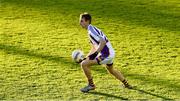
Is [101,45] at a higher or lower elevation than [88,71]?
higher

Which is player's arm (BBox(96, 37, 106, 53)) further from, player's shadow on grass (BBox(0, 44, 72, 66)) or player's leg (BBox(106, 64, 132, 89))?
player's shadow on grass (BBox(0, 44, 72, 66))

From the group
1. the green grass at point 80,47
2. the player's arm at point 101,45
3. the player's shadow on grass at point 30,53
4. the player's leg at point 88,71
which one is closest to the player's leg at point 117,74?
the green grass at point 80,47

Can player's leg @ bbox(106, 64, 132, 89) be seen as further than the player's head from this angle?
Yes

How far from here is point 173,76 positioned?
8102mm

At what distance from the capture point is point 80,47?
10016 millimetres

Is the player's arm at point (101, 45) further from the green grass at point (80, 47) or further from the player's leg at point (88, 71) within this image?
the green grass at point (80, 47)

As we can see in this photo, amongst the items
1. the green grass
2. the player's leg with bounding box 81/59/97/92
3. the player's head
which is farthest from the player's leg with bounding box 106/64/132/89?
the player's head

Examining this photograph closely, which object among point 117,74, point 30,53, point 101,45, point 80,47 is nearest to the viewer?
point 101,45

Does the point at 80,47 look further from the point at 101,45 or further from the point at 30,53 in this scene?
the point at 101,45

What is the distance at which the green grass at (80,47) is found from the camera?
24.3 ft

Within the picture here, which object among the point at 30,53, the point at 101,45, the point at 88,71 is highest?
the point at 101,45

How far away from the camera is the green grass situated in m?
7.42

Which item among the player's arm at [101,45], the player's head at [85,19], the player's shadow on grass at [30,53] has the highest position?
the player's head at [85,19]

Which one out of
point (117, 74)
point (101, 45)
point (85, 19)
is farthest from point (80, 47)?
point (101, 45)
